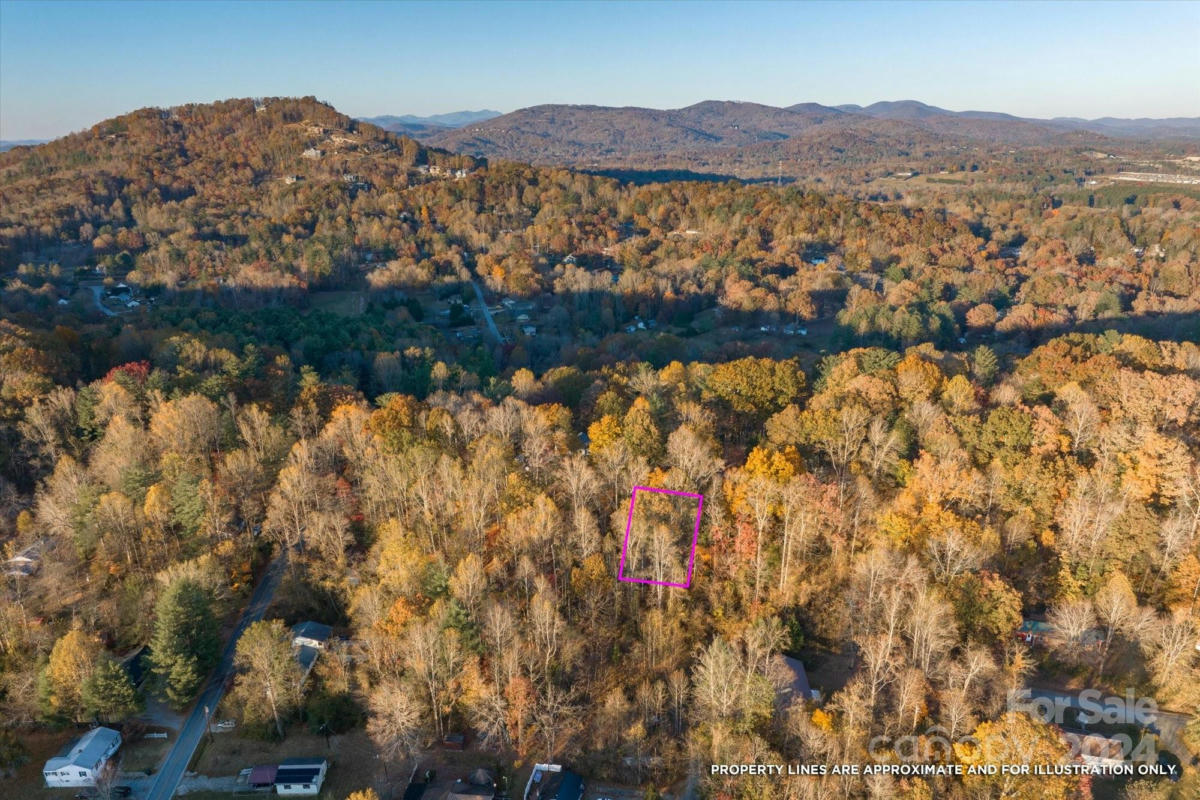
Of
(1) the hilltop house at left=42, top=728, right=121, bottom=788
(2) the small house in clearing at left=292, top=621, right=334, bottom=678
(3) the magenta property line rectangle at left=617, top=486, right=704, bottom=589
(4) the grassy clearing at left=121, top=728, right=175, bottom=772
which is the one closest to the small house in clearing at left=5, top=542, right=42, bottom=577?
(1) the hilltop house at left=42, top=728, right=121, bottom=788

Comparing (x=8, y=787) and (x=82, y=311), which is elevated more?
(x=82, y=311)

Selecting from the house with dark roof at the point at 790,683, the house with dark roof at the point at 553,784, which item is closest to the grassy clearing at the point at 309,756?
the house with dark roof at the point at 553,784

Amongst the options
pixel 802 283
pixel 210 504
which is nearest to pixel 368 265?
pixel 802 283

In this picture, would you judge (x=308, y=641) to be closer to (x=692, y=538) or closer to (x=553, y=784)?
(x=553, y=784)

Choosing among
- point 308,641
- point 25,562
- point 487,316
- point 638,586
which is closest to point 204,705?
point 308,641

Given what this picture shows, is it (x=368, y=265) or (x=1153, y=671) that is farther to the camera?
(x=368, y=265)

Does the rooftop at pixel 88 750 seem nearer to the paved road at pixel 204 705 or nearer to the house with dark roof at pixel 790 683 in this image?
the paved road at pixel 204 705

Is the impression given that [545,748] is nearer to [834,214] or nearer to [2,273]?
[2,273]
